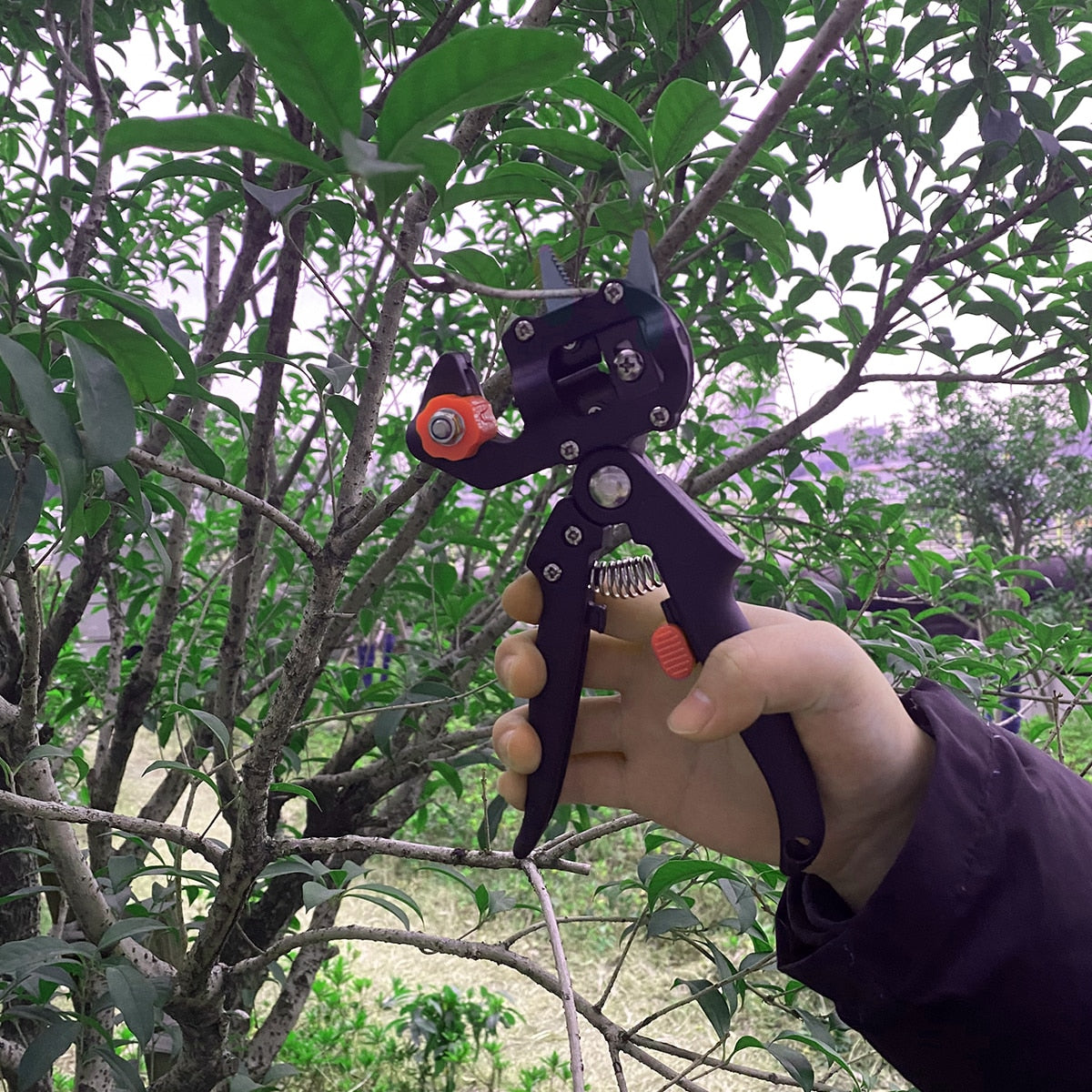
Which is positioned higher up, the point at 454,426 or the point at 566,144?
the point at 566,144

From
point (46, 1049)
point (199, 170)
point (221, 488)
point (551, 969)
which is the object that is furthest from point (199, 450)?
point (551, 969)

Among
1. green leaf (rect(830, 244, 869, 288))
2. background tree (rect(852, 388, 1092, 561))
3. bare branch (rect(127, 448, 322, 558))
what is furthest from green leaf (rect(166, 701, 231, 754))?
background tree (rect(852, 388, 1092, 561))

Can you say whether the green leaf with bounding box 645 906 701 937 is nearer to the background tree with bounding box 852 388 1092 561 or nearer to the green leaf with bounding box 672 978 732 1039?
the green leaf with bounding box 672 978 732 1039

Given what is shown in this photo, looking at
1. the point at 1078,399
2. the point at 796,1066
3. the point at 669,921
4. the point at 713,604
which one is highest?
the point at 1078,399

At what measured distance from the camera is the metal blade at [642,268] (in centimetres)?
58

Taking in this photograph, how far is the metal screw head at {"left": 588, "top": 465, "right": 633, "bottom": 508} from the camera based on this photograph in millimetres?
653

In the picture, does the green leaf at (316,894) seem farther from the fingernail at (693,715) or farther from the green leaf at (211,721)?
the fingernail at (693,715)

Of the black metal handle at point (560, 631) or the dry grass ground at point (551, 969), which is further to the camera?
the dry grass ground at point (551, 969)

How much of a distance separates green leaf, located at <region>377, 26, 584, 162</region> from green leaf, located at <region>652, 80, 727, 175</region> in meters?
0.22

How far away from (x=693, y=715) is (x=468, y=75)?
0.39 meters

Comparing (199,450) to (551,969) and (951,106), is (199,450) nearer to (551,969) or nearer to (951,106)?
(951,106)

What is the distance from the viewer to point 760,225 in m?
0.81

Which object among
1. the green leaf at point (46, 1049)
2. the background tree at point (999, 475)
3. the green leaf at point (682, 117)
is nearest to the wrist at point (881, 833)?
the green leaf at point (682, 117)

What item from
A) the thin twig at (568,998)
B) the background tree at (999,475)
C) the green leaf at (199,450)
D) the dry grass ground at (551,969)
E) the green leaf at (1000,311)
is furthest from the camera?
the background tree at (999,475)
